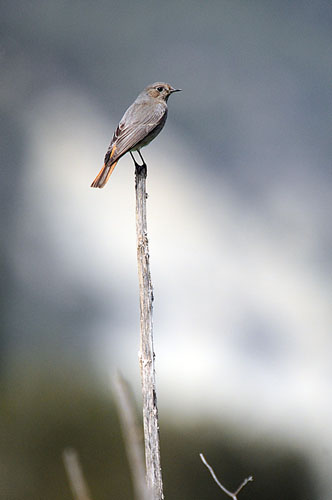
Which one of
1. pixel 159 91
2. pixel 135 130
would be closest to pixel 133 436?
pixel 135 130

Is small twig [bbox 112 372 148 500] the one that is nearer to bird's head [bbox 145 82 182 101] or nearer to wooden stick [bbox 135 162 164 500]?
wooden stick [bbox 135 162 164 500]

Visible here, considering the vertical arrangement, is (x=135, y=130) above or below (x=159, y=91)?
below

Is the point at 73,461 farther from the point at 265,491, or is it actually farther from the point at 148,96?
the point at 265,491

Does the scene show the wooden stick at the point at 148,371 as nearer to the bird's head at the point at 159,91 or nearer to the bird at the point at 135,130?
the bird at the point at 135,130

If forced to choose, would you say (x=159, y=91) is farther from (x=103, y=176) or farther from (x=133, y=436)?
(x=133, y=436)

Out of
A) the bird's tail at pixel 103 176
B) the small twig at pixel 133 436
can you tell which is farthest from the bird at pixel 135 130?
the small twig at pixel 133 436
